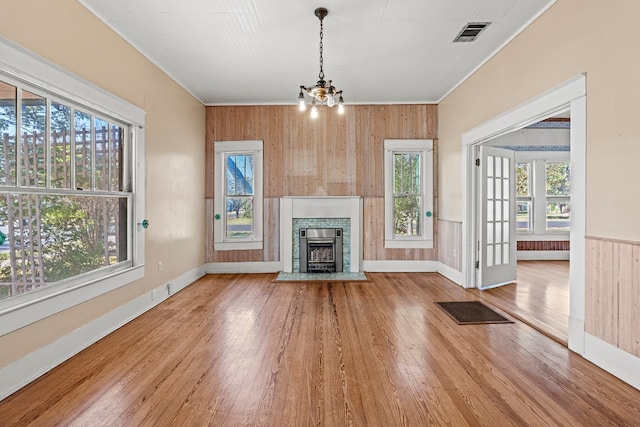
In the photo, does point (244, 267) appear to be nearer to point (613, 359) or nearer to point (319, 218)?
point (319, 218)

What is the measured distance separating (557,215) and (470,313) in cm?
514

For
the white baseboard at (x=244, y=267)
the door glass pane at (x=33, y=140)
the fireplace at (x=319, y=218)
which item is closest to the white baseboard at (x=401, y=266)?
the fireplace at (x=319, y=218)

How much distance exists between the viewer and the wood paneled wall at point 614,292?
2080 mm

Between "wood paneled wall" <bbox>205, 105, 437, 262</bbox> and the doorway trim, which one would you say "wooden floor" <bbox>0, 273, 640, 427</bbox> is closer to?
the doorway trim

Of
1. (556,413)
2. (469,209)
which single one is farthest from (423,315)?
(469,209)

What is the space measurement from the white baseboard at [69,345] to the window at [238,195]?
174 cm

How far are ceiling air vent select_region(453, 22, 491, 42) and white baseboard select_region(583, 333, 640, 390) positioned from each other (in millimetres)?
2933

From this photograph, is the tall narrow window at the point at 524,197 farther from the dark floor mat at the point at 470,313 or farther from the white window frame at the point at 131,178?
the white window frame at the point at 131,178

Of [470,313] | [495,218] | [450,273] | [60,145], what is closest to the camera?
[60,145]

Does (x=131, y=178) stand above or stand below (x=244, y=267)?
above

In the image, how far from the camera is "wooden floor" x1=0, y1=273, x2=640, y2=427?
179 centimetres

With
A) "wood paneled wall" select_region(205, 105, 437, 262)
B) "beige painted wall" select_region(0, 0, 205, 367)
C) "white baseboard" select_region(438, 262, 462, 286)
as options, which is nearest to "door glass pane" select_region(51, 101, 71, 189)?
"beige painted wall" select_region(0, 0, 205, 367)

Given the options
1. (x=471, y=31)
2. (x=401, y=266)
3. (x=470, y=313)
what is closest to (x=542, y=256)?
(x=401, y=266)

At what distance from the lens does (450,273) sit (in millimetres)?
5039
